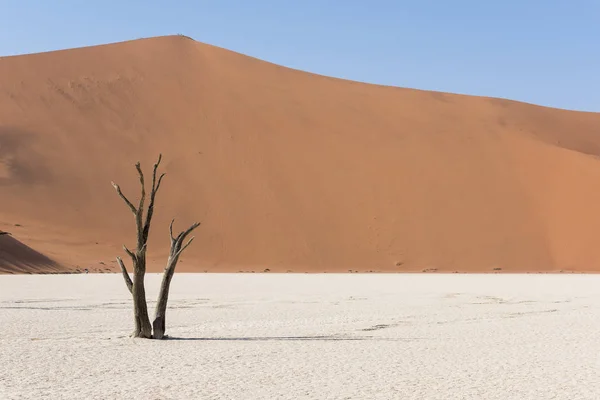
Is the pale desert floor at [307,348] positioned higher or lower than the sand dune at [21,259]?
lower

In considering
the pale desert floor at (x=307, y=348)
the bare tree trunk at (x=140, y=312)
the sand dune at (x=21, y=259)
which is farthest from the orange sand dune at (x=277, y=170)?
the bare tree trunk at (x=140, y=312)

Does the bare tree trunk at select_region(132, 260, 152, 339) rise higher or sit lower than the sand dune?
lower

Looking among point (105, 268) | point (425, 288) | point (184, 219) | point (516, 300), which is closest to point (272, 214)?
point (184, 219)

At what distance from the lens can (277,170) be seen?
1548 inches

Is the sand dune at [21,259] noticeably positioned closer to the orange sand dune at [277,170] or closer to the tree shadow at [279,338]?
the orange sand dune at [277,170]

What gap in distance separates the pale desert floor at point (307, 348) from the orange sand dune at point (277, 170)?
16.5 meters

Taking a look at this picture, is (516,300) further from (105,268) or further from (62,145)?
(62,145)

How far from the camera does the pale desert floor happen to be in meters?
6.16

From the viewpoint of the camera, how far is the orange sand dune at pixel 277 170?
3384cm

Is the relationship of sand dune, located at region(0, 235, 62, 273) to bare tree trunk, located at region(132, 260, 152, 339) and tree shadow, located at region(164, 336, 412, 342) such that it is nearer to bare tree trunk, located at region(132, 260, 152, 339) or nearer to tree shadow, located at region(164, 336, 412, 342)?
bare tree trunk, located at region(132, 260, 152, 339)

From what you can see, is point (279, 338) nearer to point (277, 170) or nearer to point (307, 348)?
point (307, 348)

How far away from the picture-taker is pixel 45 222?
33406mm

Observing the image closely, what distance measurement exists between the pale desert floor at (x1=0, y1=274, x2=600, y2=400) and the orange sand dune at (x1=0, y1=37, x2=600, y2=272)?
16501mm

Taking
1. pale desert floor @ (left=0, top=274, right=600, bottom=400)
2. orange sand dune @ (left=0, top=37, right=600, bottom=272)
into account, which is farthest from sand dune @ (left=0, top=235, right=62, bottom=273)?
pale desert floor @ (left=0, top=274, right=600, bottom=400)
